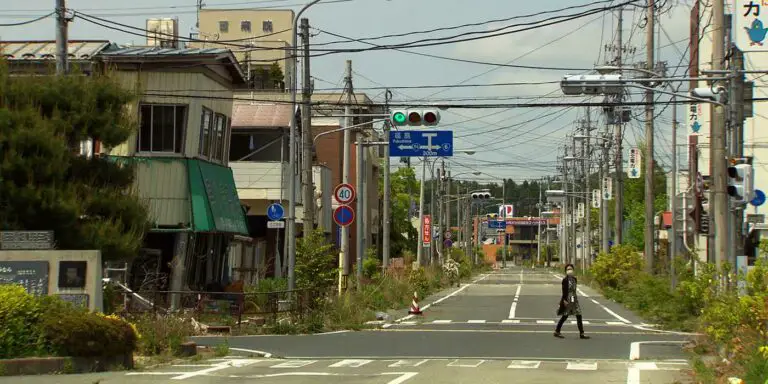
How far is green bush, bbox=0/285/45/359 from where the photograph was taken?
53.6ft

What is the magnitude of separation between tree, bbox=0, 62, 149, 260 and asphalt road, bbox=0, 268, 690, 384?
11.5ft

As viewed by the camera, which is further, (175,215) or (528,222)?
(528,222)

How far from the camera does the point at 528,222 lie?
172250 mm

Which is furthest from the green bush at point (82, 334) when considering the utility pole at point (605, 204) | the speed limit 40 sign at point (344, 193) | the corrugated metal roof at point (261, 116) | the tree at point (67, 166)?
the utility pole at point (605, 204)

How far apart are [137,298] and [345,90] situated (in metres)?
14.3

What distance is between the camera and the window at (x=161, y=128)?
107 feet

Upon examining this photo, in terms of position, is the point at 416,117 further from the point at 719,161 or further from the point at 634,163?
the point at 634,163

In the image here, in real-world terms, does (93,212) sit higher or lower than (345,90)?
lower

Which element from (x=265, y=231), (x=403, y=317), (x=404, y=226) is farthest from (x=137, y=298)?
(x=404, y=226)

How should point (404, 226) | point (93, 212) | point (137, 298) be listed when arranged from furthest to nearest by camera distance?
point (404, 226)
point (137, 298)
point (93, 212)

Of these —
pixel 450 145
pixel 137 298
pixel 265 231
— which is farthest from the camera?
pixel 265 231

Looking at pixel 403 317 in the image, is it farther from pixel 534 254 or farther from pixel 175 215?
pixel 534 254

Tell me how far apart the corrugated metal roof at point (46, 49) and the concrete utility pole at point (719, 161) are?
19056mm

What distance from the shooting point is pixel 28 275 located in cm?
1803
